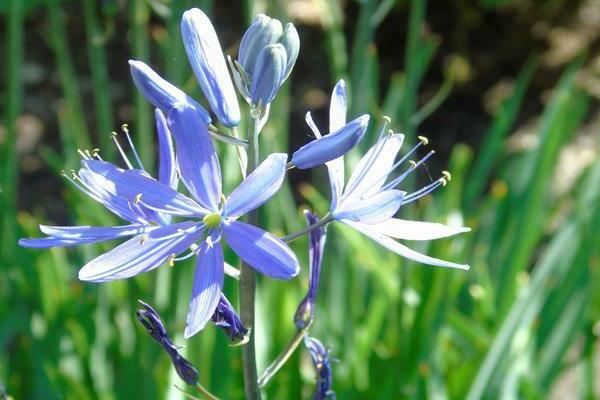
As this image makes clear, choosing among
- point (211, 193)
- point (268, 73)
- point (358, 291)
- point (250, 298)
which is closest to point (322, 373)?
point (250, 298)

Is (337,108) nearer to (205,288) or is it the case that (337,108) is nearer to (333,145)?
(333,145)

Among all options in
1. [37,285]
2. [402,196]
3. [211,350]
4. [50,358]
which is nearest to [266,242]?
[402,196]

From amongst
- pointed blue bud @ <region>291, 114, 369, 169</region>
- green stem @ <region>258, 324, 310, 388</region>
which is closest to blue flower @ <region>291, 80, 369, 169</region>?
pointed blue bud @ <region>291, 114, 369, 169</region>

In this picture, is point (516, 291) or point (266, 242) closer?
point (266, 242)

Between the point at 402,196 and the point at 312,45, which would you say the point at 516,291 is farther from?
the point at 312,45

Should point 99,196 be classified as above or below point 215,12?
below

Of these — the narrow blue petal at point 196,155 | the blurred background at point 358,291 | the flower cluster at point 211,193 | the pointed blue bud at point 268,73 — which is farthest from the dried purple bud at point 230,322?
the blurred background at point 358,291

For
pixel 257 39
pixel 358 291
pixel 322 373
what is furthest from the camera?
pixel 358 291
